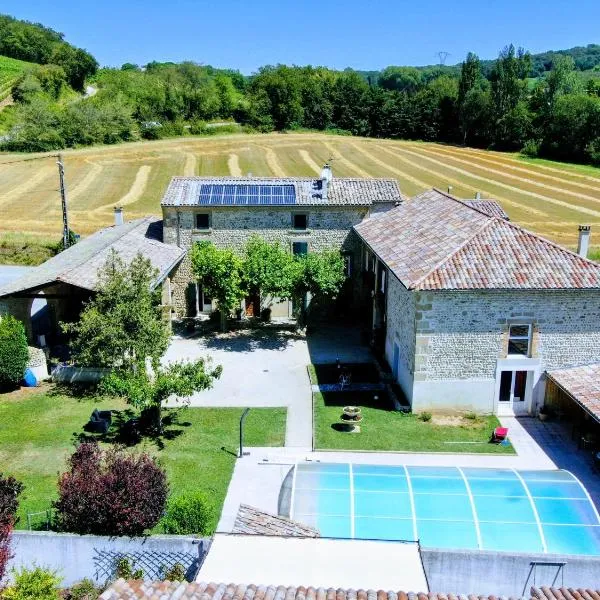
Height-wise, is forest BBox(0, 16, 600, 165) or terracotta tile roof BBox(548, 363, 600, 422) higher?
forest BBox(0, 16, 600, 165)

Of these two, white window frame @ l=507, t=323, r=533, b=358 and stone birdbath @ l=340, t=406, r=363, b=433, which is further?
white window frame @ l=507, t=323, r=533, b=358

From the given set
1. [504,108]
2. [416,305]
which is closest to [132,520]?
[416,305]

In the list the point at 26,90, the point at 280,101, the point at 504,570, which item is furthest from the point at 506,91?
the point at 504,570

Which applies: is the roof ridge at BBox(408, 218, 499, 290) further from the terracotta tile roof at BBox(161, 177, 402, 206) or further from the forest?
the forest

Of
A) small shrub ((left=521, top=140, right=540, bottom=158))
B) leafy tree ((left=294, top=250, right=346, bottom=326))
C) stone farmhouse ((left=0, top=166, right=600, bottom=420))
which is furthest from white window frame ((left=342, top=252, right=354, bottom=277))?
small shrub ((left=521, top=140, right=540, bottom=158))

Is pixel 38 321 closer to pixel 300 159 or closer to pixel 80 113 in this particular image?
pixel 300 159

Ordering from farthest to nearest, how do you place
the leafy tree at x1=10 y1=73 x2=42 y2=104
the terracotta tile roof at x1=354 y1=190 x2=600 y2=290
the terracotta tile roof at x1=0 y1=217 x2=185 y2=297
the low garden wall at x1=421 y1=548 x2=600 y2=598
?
1. the leafy tree at x1=10 y1=73 x2=42 y2=104
2. the terracotta tile roof at x1=0 y1=217 x2=185 y2=297
3. the terracotta tile roof at x1=354 y1=190 x2=600 y2=290
4. the low garden wall at x1=421 y1=548 x2=600 y2=598
